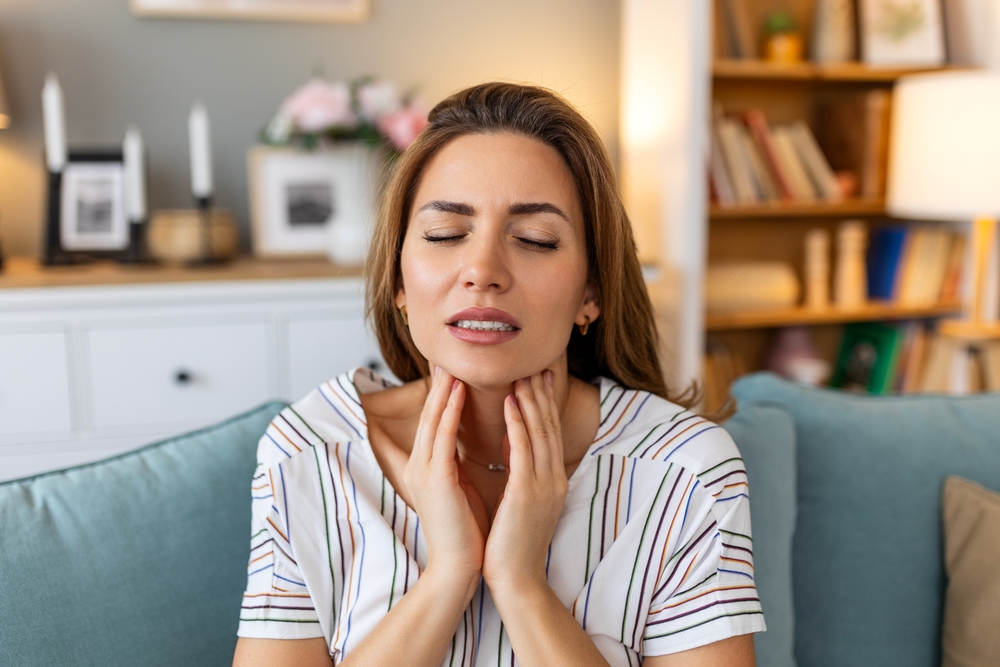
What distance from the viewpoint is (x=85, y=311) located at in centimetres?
214

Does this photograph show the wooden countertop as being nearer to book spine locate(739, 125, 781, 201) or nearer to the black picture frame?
the black picture frame

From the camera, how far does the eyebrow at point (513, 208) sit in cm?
103

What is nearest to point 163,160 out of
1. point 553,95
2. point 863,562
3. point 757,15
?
point 553,95

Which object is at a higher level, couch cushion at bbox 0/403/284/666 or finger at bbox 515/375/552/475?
finger at bbox 515/375/552/475

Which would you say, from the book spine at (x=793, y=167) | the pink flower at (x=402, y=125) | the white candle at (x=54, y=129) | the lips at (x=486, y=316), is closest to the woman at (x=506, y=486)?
the lips at (x=486, y=316)

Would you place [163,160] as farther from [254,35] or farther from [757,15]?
[757,15]

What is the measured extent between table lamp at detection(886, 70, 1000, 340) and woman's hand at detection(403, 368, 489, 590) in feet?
6.71

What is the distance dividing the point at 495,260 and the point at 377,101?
1.62 meters

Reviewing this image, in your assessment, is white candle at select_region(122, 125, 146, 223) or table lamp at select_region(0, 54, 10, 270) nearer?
white candle at select_region(122, 125, 146, 223)

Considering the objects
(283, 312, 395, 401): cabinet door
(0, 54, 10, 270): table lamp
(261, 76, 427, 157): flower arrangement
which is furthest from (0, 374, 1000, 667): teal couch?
(0, 54, 10, 270): table lamp

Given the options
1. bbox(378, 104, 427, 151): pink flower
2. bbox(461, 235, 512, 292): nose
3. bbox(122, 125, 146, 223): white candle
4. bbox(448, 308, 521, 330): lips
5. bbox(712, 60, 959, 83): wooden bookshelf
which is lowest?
bbox(448, 308, 521, 330): lips

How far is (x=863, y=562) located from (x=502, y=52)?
2202 mm

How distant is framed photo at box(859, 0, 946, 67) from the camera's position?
2.80 meters

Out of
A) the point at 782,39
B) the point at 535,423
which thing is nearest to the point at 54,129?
the point at 535,423
